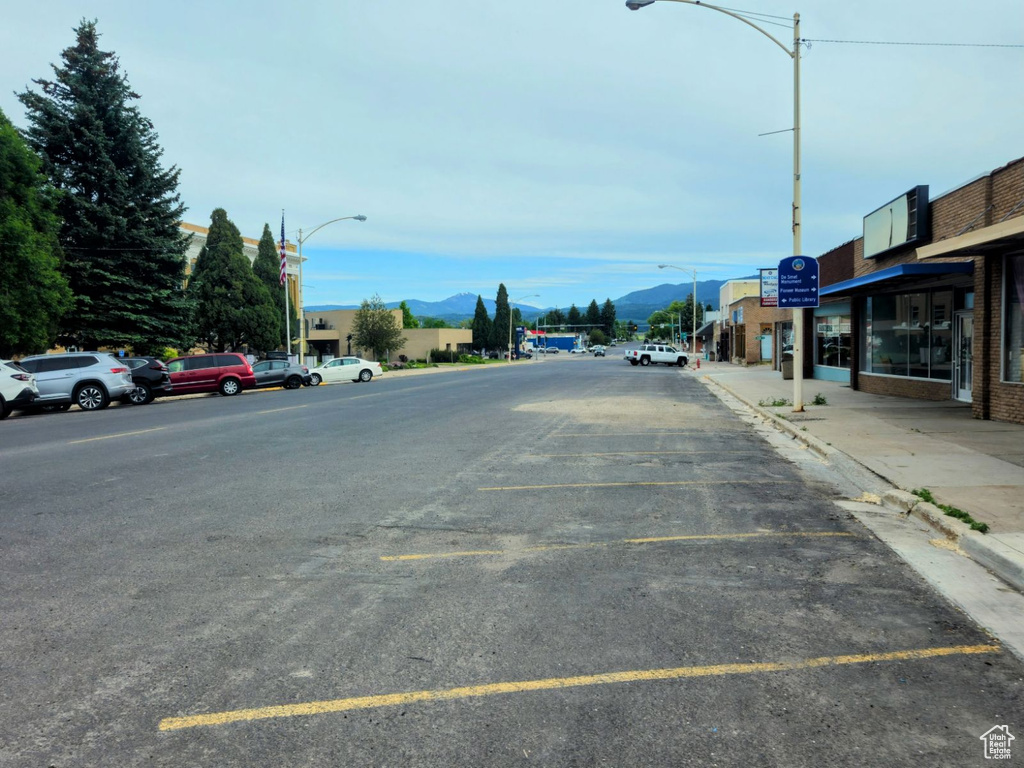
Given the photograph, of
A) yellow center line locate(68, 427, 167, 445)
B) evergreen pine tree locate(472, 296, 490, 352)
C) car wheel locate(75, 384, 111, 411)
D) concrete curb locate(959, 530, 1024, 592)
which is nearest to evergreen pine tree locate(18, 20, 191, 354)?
car wheel locate(75, 384, 111, 411)

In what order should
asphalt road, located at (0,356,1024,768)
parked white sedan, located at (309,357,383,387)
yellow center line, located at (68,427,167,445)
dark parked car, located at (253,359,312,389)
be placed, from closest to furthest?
asphalt road, located at (0,356,1024,768)
yellow center line, located at (68,427,167,445)
dark parked car, located at (253,359,312,389)
parked white sedan, located at (309,357,383,387)

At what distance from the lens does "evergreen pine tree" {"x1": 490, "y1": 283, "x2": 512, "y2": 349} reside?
111 m

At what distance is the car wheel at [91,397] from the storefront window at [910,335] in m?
23.9

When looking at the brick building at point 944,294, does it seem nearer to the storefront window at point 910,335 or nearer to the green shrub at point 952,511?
the storefront window at point 910,335

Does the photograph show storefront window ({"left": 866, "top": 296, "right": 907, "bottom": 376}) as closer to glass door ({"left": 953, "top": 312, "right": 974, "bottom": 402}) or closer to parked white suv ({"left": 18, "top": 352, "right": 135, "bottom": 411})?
glass door ({"left": 953, "top": 312, "right": 974, "bottom": 402})

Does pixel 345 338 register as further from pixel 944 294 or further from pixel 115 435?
pixel 944 294

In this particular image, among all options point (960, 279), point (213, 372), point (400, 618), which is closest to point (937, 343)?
point (960, 279)

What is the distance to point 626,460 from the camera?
37.4 ft

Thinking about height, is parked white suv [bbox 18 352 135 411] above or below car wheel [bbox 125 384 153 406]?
above

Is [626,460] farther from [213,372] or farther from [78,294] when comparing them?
[78,294]

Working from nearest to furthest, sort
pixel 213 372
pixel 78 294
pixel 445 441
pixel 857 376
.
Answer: pixel 445 441 < pixel 857 376 < pixel 213 372 < pixel 78 294

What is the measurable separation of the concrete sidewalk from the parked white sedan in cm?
2356

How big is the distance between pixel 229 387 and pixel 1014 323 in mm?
25457

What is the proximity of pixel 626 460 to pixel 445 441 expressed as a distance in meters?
3.60
